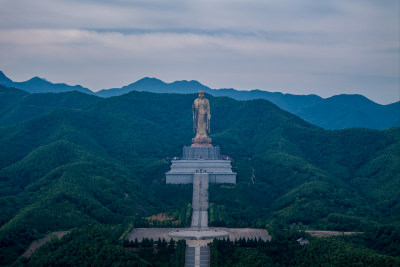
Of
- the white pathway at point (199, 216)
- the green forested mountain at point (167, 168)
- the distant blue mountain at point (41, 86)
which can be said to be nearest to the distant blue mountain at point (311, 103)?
the distant blue mountain at point (41, 86)

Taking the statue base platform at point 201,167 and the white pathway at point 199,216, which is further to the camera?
the statue base platform at point 201,167

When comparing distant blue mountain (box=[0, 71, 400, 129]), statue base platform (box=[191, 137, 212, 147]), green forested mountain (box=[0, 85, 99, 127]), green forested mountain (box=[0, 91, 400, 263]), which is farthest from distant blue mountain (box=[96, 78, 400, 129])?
statue base platform (box=[191, 137, 212, 147])

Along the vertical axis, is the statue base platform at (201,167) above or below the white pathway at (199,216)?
above

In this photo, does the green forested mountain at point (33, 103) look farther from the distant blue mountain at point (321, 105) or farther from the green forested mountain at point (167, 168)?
the distant blue mountain at point (321, 105)

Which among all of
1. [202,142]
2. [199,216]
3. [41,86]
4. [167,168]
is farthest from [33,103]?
[41,86]

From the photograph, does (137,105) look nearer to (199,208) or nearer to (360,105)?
(199,208)

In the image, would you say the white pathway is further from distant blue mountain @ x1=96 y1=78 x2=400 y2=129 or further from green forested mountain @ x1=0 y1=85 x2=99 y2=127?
distant blue mountain @ x1=96 y1=78 x2=400 y2=129
